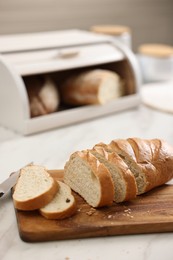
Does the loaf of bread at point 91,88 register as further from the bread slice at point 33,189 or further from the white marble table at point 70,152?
the bread slice at point 33,189

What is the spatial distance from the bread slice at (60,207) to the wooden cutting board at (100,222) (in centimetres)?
1

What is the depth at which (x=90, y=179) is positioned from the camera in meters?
1.08

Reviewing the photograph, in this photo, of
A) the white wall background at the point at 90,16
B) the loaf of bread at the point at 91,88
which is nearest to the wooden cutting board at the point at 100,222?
the loaf of bread at the point at 91,88

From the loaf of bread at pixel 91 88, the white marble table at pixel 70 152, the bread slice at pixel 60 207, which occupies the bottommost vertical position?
A: the white marble table at pixel 70 152

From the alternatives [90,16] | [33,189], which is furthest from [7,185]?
[90,16]

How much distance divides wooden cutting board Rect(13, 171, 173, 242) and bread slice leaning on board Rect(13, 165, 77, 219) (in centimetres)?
2

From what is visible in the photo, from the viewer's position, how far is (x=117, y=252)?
94cm

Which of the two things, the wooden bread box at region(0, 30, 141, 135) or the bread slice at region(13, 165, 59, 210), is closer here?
the bread slice at region(13, 165, 59, 210)

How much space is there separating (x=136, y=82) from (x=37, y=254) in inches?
44.5

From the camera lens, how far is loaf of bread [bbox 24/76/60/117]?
1687 mm

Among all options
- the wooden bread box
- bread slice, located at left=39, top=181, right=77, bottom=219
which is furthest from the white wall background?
bread slice, located at left=39, top=181, right=77, bottom=219

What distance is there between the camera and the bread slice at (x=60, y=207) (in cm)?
100

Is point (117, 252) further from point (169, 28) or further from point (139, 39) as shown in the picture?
point (169, 28)

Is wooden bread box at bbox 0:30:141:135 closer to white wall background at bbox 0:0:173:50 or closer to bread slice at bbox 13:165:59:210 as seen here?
white wall background at bbox 0:0:173:50
